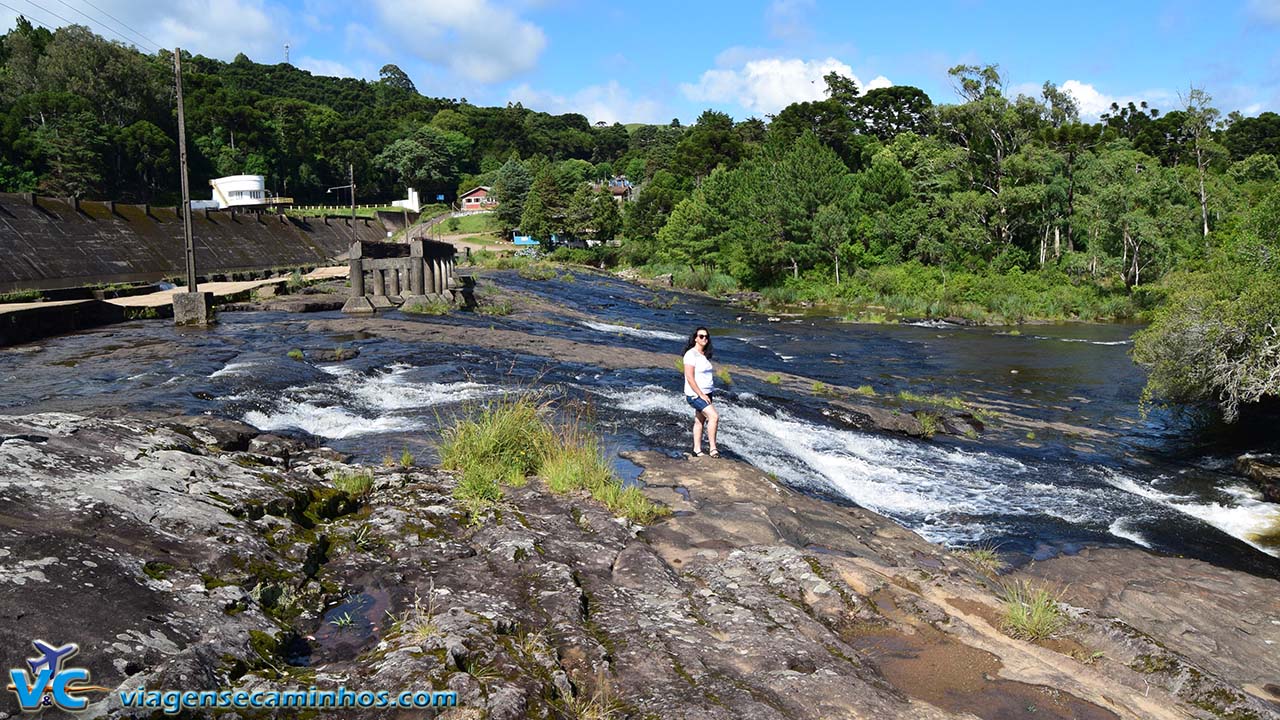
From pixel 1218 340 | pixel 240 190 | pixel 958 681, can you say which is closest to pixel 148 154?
pixel 240 190

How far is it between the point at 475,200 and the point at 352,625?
125546 mm

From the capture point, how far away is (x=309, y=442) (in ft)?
35.4

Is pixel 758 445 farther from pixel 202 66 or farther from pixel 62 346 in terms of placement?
pixel 202 66

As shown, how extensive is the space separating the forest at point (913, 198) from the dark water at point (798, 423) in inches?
105

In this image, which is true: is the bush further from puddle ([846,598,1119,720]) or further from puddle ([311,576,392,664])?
puddle ([311,576,392,664])

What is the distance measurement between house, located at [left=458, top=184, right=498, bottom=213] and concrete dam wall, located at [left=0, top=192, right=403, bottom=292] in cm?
6270

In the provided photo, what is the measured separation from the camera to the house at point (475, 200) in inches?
4749

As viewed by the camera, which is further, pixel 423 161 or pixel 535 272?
pixel 423 161

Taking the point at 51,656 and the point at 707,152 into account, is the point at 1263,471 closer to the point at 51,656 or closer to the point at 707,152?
the point at 51,656

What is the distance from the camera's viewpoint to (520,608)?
5480mm

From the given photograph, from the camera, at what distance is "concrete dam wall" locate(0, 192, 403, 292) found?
3462cm

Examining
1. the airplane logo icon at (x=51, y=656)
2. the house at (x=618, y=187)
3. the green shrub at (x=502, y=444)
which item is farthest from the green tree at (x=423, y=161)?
the airplane logo icon at (x=51, y=656)

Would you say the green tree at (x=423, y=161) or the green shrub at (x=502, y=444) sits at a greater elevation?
the green tree at (x=423, y=161)

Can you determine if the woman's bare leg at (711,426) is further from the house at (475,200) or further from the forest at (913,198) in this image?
the house at (475,200)
